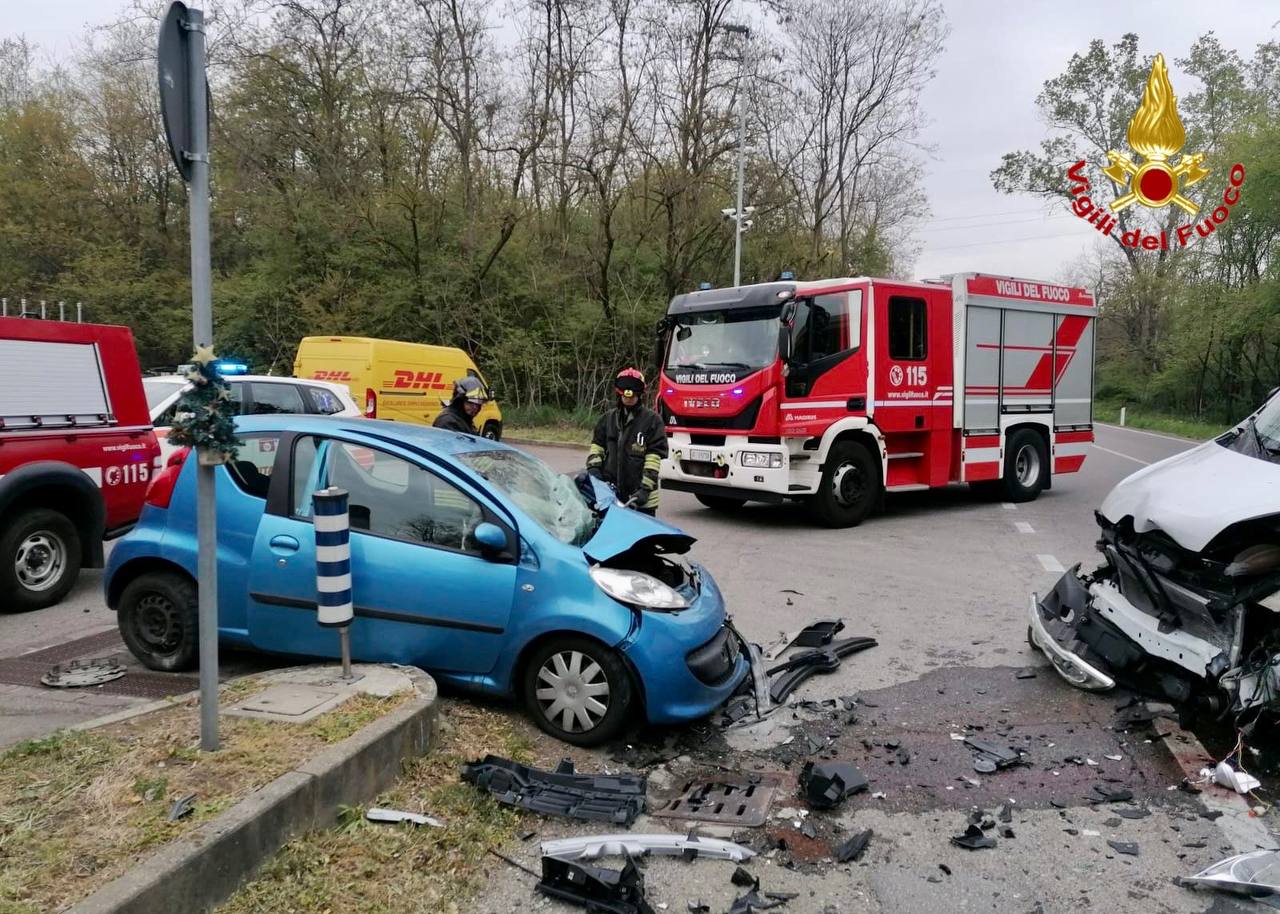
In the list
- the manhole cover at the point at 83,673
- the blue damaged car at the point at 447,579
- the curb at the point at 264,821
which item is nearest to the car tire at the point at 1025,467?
the blue damaged car at the point at 447,579

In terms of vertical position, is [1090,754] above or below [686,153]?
below

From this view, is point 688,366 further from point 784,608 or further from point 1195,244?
point 1195,244

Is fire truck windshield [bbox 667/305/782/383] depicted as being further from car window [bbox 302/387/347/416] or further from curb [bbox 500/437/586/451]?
curb [bbox 500/437/586/451]

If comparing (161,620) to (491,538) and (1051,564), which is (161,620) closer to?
(491,538)

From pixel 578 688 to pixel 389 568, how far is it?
1.10 metres

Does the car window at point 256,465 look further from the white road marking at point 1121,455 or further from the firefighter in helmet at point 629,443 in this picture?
the white road marking at point 1121,455

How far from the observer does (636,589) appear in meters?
4.24

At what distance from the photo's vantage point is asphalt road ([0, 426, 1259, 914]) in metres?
3.07

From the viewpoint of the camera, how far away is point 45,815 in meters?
2.89

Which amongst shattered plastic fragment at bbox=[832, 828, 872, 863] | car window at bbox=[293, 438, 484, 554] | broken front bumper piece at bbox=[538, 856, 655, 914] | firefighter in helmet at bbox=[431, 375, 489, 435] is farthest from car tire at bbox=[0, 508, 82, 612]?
shattered plastic fragment at bbox=[832, 828, 872, 863]

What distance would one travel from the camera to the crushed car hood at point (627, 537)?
434cm

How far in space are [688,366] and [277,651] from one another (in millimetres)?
7090

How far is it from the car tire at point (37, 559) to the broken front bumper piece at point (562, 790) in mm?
4573

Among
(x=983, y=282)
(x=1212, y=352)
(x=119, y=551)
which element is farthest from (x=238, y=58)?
(x=1212, y=352)
